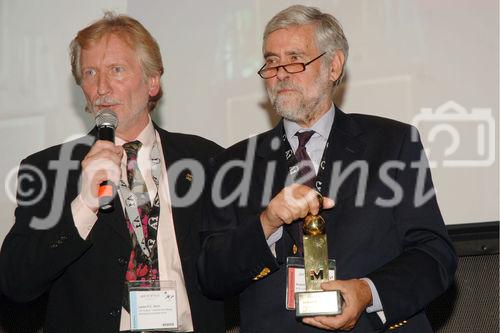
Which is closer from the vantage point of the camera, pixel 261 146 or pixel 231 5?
pixel 261 146

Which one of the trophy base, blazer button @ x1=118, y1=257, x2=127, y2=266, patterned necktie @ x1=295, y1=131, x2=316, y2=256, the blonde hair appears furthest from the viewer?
the blonde hair

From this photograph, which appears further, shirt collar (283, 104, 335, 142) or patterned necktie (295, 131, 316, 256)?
shirt collar (283, 104, 335, 142)

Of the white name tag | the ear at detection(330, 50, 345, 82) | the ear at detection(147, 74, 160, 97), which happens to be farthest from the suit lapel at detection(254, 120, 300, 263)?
the ear at detection(147, 74, 160, 97)

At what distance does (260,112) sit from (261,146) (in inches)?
49.6

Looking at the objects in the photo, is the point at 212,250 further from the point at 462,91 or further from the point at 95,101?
the point at 462,91

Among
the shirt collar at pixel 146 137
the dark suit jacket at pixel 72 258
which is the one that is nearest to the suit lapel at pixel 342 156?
the dark suit jacket at pixel 72 258

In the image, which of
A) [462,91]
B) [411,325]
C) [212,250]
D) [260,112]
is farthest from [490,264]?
[212,250]

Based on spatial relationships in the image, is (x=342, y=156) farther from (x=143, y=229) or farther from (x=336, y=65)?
(x=143, y=229)

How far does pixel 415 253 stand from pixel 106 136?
3.67 feet

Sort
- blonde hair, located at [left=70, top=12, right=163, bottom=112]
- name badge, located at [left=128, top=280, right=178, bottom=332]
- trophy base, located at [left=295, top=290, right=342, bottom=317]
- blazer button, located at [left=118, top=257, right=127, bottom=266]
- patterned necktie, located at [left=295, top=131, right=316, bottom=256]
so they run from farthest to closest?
blonde hair, located at [left=70, top=12, right=163, bottom=112], blazer button, located at [left=118, top=257, right=127, bottom=266], name badge, located at [left=128, top=280, right=178, bottom=332], patterned necktie, located at [left=295, top=131, right=316, bottom=256], trophy base, located at [left=295, top=290, right=342, bottom=317]

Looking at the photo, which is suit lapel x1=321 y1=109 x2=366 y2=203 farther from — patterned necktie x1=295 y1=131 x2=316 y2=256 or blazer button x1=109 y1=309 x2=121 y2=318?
blazer button x1=109 y1=309 x2=121 y2=318

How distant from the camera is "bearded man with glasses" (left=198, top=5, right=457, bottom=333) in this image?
278 centimetres

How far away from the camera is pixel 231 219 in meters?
3.11

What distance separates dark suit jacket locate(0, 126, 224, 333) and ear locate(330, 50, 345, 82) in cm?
74
